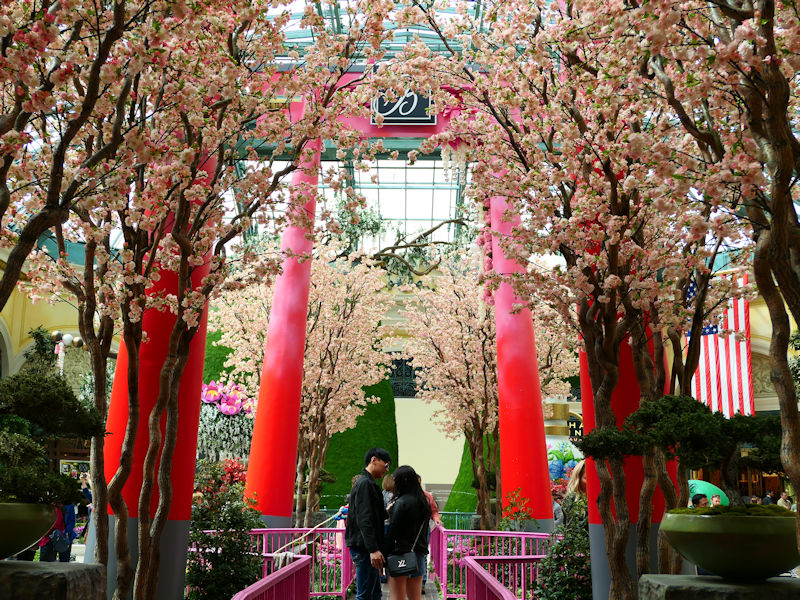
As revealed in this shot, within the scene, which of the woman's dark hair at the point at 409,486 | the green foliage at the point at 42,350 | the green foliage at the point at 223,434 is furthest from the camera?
the green foliage at the point at 42,350

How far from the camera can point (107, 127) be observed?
517 centimetres

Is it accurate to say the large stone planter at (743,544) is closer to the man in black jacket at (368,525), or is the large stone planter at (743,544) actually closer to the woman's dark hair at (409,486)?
the man in black jacket at (368,525)

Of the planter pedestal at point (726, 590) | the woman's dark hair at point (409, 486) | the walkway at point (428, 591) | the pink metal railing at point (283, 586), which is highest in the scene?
the woman's dark hair at point (409, 486)

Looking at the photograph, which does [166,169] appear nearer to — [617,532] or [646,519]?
[617,532]

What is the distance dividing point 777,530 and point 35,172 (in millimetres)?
5272

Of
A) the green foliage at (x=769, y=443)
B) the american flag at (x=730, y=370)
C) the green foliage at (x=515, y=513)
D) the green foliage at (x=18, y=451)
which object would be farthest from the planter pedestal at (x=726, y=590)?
the american flag at (x=730, y=370)

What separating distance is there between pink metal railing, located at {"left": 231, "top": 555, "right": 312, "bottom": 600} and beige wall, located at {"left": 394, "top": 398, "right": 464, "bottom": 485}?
86.7 ft

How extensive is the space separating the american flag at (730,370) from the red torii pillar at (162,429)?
40.5 ft

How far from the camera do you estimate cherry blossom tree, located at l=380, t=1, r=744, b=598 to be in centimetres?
507

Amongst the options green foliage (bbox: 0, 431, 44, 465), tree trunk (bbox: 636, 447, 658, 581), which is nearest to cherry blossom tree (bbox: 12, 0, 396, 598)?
green foliage (bbox: 0, 431, 44, 465)

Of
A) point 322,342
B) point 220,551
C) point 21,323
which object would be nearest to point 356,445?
point 322,342

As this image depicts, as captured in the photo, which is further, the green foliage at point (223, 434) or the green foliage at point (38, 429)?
the green foliage at point (223, 434)

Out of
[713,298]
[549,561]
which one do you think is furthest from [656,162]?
[549,561]

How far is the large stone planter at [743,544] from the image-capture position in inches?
115
